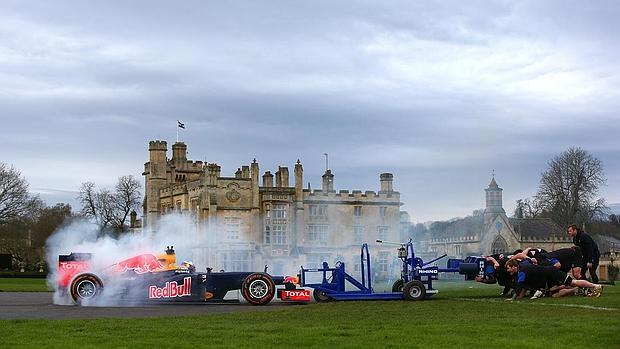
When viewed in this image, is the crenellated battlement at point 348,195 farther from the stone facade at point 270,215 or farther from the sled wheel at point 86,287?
the sled wheel at point 86,287

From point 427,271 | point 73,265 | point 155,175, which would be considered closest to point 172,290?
point 73,265

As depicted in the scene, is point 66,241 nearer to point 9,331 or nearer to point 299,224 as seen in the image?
point 9,331

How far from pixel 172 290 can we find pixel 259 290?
3188 mm

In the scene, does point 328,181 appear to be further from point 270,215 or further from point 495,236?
point 495,236

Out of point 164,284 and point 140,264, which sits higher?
point 140,264

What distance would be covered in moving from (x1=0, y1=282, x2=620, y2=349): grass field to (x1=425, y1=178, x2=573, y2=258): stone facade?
72.5m

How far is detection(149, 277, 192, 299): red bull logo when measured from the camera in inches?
1222

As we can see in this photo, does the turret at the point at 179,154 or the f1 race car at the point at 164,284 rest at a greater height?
the turret at the point at 179,154

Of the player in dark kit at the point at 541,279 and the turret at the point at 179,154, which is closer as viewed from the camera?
the player in dark kit at the point at 541,279

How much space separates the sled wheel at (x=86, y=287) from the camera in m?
31.3

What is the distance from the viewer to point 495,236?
99062mm

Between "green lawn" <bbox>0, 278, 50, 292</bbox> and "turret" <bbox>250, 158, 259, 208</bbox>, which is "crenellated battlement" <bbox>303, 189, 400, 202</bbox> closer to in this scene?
"turret" <bbox>250, 158, 259, 208</bbox>

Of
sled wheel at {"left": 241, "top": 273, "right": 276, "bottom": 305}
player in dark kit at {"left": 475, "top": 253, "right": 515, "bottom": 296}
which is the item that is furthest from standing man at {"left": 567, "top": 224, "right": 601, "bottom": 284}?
sled wheel at {"left": 241, "top": 273, "right": 276, "bottom": 305}

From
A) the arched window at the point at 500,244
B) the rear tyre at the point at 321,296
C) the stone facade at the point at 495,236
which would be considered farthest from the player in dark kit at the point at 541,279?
the arched window at the point at 500,244
